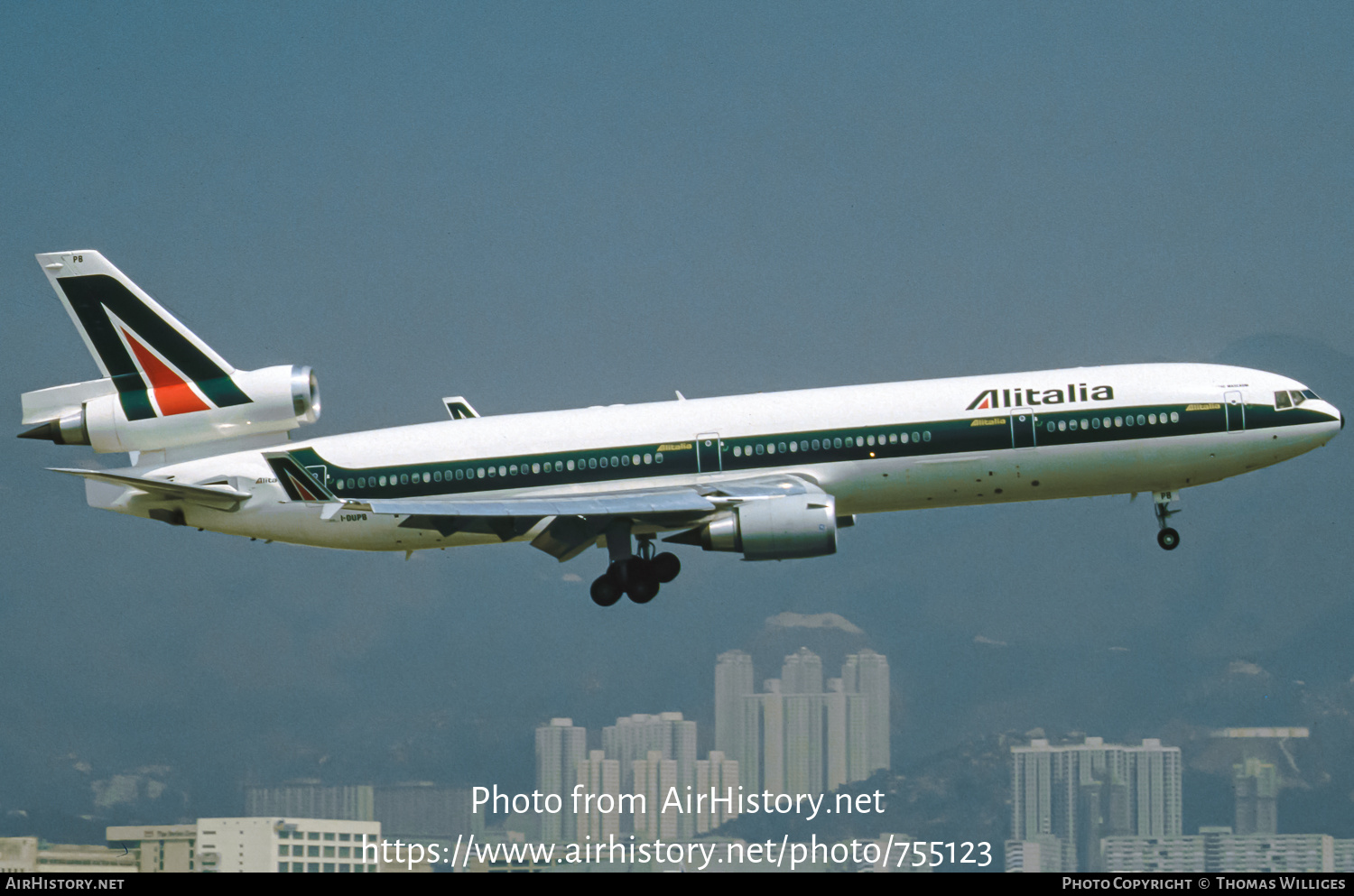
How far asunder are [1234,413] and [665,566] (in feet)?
62.5

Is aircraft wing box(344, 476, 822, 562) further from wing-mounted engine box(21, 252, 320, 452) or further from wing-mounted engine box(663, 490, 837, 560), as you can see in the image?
wing-mounted engine box(21, 252, 320, 452)

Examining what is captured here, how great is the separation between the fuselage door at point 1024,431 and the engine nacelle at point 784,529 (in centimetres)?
602

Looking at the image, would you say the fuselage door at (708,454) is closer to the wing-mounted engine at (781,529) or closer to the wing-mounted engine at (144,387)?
the wing-mounted engine at (781,529)

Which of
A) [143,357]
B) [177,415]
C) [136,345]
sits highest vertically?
[136,345]

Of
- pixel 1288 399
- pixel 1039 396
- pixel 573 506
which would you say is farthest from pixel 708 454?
pixel 1288 399

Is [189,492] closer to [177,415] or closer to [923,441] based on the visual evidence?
[177,415]

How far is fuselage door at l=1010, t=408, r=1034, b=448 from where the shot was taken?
48.0 m

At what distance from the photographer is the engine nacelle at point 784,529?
47.1 metres

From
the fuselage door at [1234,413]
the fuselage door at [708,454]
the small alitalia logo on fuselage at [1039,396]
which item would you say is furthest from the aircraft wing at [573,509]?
the fuselage door at [1234,413]

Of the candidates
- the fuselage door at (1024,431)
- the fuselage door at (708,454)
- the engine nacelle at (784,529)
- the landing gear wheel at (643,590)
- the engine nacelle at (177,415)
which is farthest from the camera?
the engine nacelle at (177,415)

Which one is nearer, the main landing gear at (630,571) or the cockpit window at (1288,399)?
the cockpit window at (1288,399)

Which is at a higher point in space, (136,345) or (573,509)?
(136,345)

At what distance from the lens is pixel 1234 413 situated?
48.5m
